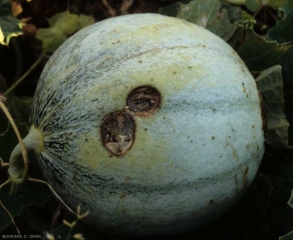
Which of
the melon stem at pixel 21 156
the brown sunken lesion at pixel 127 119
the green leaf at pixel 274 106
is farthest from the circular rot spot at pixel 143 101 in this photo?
the green leaf at pixel 274 106

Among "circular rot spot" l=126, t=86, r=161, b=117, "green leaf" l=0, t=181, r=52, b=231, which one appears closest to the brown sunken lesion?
"circular rot spot" l=126, t=86, r=161, b=117

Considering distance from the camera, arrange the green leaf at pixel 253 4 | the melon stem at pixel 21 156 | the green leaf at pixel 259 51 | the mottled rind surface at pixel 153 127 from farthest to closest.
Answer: the green leaf at pixel 253 4 < the green leaf at pixel 259 51 < the melon stem at pixel 21 156 < the mottled rind surface at pixel 153 127

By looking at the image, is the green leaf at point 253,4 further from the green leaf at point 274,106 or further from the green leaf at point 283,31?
the green leaf at point 274,106

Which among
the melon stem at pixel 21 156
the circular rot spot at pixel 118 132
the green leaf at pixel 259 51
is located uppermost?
the green leaf at pixel 259 51

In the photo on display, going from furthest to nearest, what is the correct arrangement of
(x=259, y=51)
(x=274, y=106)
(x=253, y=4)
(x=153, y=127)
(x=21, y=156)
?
(x=253, y=4) < (x=259, y=51) < (x=274, y=106) < (x=21, y=156) < (x=153, y=127)

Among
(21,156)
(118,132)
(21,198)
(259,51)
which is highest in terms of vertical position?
(259,51)

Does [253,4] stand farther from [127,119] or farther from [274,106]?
[127,119]

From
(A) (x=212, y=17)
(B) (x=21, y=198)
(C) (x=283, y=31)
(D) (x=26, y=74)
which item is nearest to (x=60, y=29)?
(D) (x=26, y=74)
